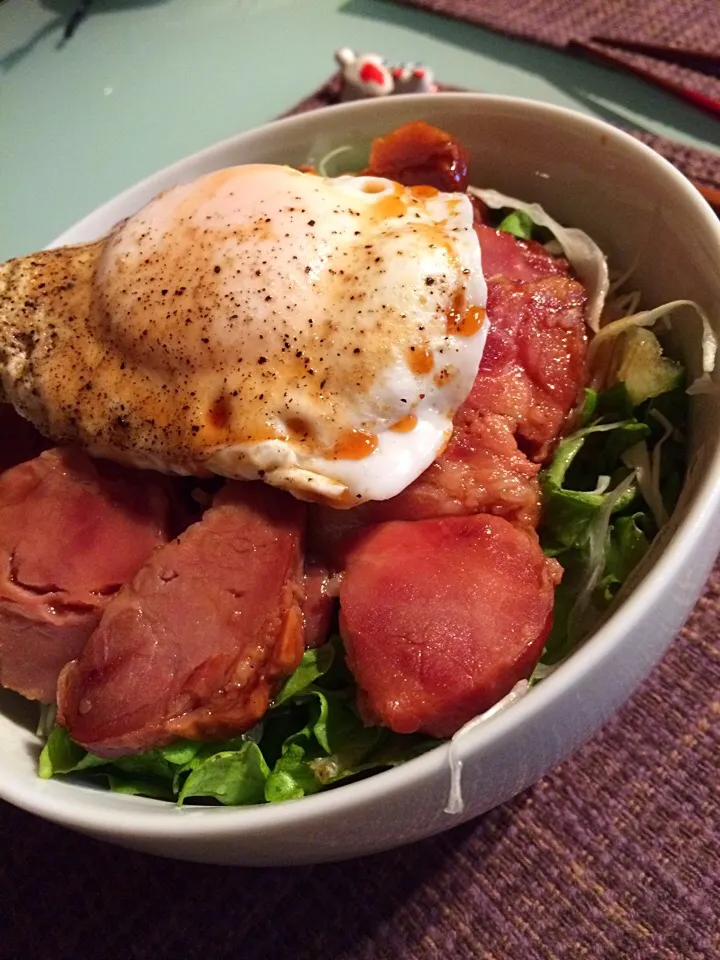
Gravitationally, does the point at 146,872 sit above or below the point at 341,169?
below

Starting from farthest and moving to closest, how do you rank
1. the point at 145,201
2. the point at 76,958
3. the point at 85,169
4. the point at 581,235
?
the point at 85,169
the point at 145,201
the point at 581,235
the point at 76,958

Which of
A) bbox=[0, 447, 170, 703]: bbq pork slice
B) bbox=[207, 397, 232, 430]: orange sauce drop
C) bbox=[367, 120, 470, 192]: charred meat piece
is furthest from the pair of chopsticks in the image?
bbox=[0, 447, 170, 703]: bbq pork slice

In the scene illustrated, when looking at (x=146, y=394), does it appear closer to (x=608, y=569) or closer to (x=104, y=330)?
(x=104, y=330)

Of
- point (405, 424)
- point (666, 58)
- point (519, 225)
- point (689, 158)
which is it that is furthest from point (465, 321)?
point (666, 58)

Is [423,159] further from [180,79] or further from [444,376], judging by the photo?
[180,79]

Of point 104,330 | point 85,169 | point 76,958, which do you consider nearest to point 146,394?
point 104,330

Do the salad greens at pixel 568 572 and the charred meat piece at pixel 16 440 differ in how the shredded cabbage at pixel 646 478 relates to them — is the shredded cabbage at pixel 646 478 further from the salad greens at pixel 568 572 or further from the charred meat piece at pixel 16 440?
the charred meat piece at pixel 16 440
